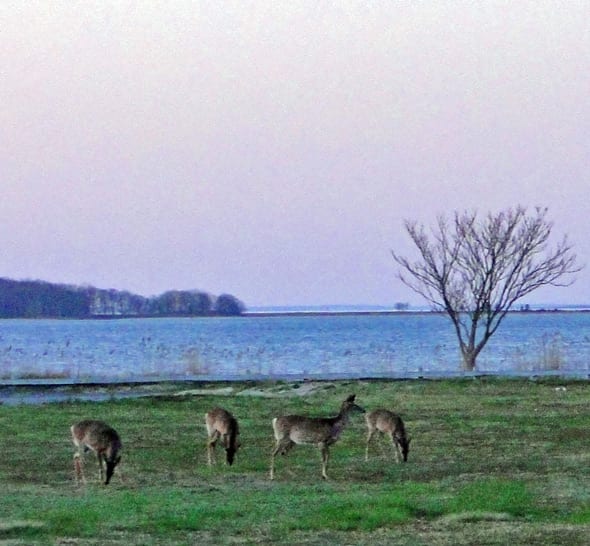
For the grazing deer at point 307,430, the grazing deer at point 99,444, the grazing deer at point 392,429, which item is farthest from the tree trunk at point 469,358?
the grazing deer at point 99,444

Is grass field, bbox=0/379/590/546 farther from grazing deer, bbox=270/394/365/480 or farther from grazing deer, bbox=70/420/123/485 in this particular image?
grazing deer, bbox=270/394/365/480

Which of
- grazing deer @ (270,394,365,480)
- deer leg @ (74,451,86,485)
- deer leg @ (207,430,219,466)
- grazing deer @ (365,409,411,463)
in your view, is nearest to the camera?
deer leg @ (74,451,86,485)

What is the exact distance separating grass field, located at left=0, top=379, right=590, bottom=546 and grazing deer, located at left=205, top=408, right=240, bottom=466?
0.92ft

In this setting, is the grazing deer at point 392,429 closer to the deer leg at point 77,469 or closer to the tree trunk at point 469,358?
the deer leg at point 77,469

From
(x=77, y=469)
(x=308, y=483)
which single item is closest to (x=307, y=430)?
(x=308, y=483)

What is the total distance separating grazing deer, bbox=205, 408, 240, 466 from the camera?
65.4 ft

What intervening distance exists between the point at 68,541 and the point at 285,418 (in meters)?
6.83

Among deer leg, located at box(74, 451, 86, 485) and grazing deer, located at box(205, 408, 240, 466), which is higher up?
grazing deer, located at box(205, 408, 240, 466)

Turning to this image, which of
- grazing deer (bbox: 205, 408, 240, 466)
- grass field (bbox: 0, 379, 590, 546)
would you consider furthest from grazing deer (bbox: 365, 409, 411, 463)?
grazing deer (bbox: 205, 408, 240, 466)

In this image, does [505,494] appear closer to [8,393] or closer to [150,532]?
[150,532]

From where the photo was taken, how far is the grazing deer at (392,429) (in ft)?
67.0

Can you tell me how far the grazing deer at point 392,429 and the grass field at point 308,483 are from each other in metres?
0.31

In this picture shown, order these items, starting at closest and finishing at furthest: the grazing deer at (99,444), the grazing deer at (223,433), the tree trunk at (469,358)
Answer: the grazing deer at (99,444), the grazing deer at (223,433), the tree trunk at (469,358)

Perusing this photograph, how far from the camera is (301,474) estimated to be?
1864 cm
